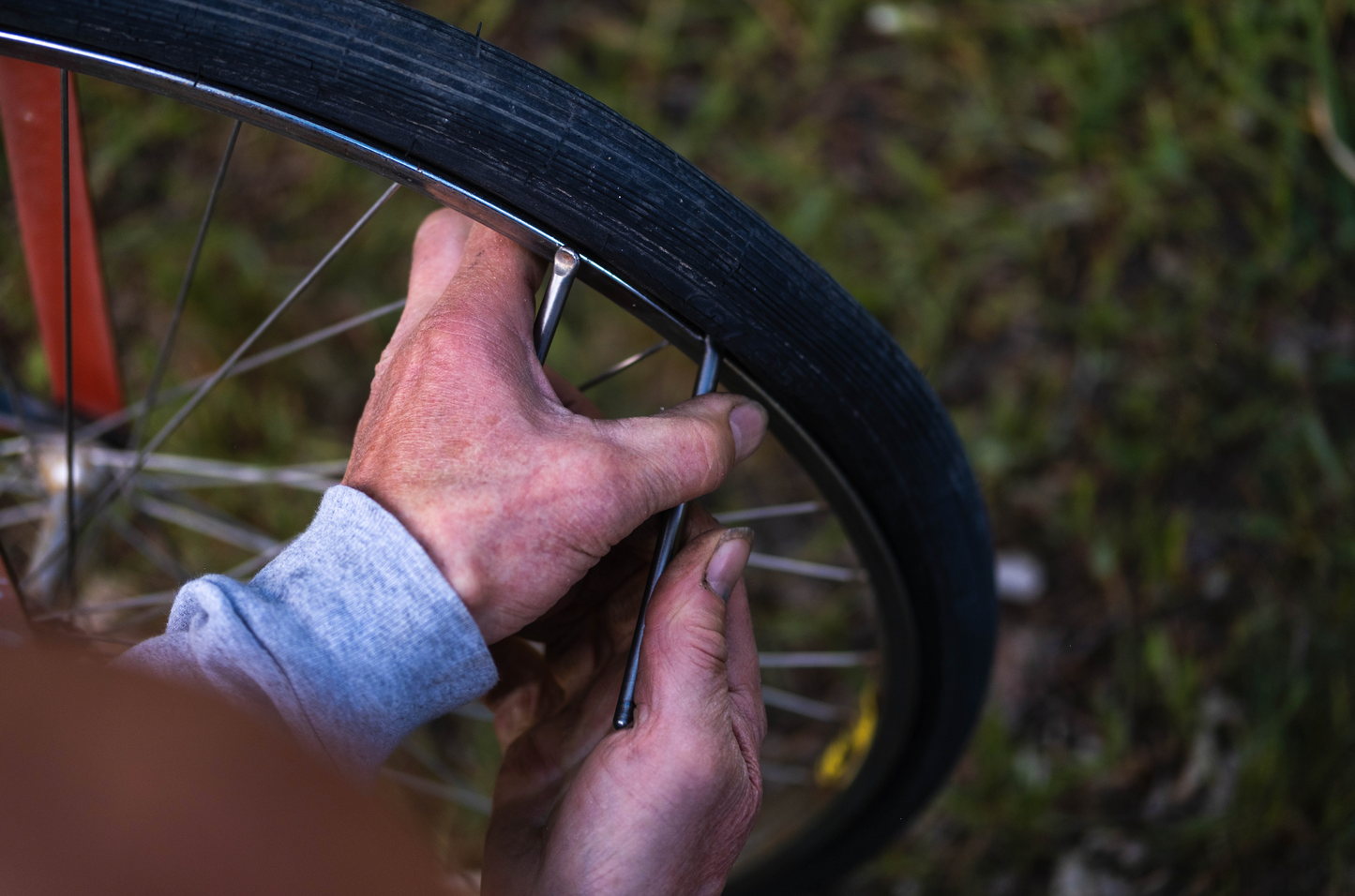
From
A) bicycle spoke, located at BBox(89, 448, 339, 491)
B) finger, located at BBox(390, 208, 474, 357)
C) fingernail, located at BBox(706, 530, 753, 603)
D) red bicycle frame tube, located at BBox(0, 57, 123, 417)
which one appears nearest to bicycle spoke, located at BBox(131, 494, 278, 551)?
bicycle spoke, located at BBox(89, 448, 339, 491)

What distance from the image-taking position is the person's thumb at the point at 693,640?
19.0 inches

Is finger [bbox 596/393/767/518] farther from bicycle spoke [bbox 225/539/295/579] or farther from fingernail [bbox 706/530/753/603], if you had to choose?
bicycle spoke [bbox 225/539/295/579]

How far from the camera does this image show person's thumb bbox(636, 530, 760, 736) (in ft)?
1.58

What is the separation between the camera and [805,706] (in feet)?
3.22

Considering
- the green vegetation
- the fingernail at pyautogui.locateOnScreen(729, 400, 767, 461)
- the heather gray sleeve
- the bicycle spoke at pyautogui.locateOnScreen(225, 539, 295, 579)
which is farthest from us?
the green vegetation

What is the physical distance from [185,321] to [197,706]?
927 millimetres

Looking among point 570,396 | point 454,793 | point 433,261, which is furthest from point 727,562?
point 454,793

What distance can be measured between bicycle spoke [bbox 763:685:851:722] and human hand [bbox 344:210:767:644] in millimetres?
538

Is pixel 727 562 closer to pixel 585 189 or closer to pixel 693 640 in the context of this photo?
pixel 693 640

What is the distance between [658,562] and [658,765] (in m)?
0.11

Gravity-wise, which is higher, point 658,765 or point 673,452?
point 673,452

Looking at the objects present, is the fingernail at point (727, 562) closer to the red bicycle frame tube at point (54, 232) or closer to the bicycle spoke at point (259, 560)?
the bicycle spoke at point (259, 560)

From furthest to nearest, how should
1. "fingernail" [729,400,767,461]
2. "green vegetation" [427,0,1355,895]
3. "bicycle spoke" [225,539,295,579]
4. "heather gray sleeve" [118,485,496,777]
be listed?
"green vegetation" [427,0,1355,895] < "bicycle spoke" [225,539,295,579] < "fingernail" [729,400,767,461] < "heather gray sleeve" [118,485,496,777]

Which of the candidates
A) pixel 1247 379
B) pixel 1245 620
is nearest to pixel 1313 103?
pixel 1247 379
